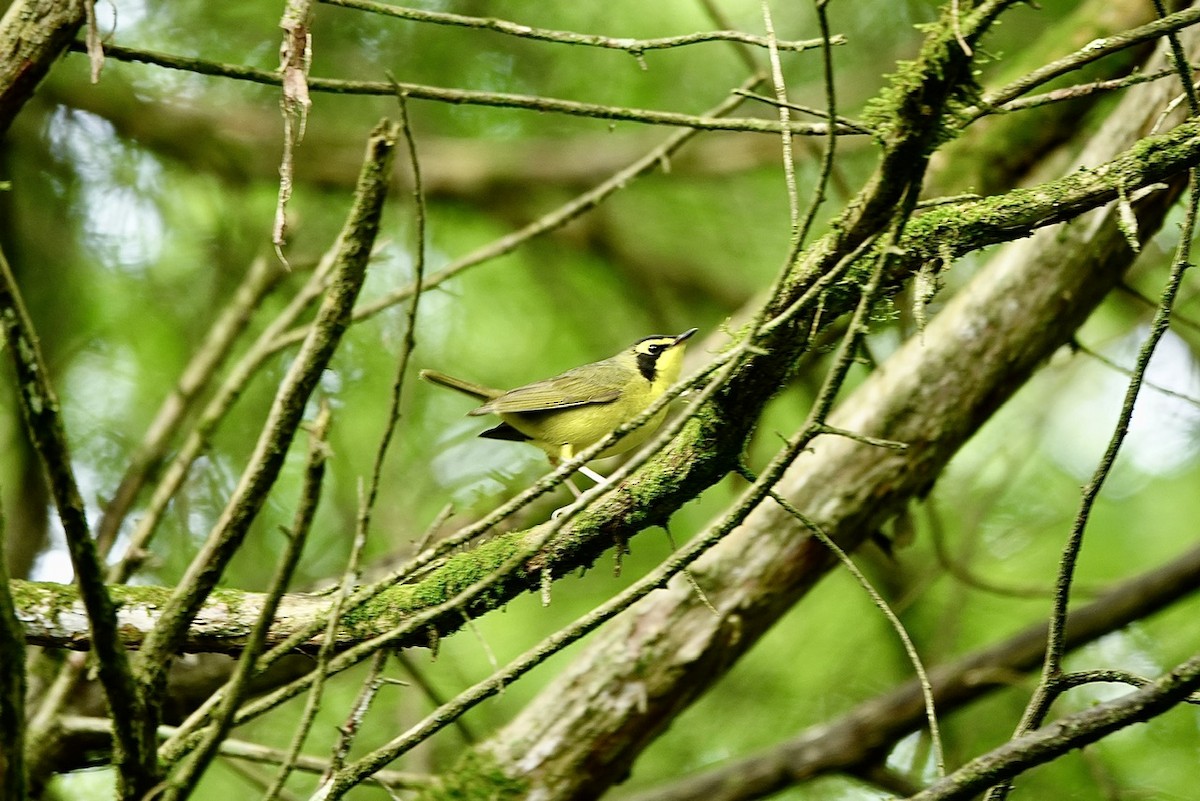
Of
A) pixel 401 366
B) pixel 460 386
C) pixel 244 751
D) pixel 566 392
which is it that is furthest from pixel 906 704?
pixel 401 366

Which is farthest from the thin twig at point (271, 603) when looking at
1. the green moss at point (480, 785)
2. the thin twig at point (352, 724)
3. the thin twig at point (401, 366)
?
the green moss at point (480, 785)

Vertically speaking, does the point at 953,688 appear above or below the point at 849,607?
below

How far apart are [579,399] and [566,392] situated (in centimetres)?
6

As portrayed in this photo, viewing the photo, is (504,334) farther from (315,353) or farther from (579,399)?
(315,353)

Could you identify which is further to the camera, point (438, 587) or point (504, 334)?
point (504, 334)

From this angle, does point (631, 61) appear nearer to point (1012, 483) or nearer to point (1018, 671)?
point (1012, 483)

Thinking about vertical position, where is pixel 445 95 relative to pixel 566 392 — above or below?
below

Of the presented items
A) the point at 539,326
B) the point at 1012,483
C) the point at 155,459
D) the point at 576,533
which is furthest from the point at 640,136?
the point at 576,533

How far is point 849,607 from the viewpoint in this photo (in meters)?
5.82

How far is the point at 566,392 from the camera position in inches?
174

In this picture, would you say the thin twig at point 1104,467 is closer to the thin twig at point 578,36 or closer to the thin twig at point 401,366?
the thin twig at point 578,36

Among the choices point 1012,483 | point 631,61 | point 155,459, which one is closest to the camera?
point 155,459

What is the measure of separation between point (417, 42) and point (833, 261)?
459cm

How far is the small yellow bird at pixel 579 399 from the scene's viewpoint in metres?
4.38
